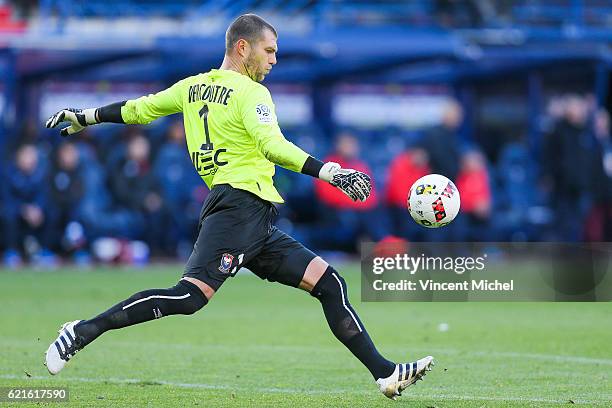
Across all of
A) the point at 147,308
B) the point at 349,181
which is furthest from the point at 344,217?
the point at 349,181

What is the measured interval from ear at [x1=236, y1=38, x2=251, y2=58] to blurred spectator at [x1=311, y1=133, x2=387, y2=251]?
1341 cm

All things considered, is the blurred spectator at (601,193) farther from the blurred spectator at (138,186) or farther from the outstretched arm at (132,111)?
the outstretched arm at (132,111)

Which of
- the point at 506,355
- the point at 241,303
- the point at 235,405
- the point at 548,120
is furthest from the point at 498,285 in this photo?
the point at 235,405

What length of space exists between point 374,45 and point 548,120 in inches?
222

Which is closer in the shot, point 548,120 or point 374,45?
point 374,45

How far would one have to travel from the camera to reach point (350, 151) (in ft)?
68.5

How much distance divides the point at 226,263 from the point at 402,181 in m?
13.3

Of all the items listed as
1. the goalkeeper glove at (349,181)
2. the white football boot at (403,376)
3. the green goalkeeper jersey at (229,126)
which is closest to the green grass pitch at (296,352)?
the white football boot at (403,376)

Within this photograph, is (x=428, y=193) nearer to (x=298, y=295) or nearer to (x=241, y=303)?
(x=241, y=303)

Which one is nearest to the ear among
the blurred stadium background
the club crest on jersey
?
the club crest on jersey

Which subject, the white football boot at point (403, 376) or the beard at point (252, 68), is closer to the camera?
the white football boot at point (403, 376)

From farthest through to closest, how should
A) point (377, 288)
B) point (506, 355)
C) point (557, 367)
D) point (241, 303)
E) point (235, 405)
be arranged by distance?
point (377, 288), point (241, 303), point (506, 355), point (557, 367), point (235, 405)

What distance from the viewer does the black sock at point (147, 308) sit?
7.15m

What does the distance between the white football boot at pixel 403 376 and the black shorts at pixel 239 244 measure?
2.62 feet
